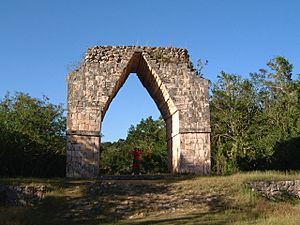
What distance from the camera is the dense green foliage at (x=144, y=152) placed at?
2530cm

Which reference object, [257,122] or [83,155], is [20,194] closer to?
[83,155]

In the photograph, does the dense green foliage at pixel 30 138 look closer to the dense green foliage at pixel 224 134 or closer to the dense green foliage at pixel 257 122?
the dense green foliage at pixel 224 134

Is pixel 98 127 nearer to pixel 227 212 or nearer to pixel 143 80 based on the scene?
pixel 143 80

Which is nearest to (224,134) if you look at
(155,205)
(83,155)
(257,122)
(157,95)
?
(257,122)

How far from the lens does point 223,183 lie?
12.2m

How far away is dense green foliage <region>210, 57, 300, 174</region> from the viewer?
21.6 m

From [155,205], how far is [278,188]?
386 centimetres

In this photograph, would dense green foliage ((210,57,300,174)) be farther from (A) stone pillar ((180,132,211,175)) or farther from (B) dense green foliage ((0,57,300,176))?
(A) stone pillar ((180,132,211,175))

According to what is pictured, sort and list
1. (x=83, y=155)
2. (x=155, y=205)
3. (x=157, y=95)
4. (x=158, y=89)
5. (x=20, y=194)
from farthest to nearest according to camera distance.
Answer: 1. (x=157, y=95)
2. (x=158, y=89)
3. (x=83, y=155)
4. (x=20, y=194)
5. (x=155, y=205)

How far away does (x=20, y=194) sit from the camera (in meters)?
11.5

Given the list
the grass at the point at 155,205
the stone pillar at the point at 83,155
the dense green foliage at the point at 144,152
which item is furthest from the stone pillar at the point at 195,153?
the dense green foliage at the point at 144,152

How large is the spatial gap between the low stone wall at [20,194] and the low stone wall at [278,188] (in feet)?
19.5

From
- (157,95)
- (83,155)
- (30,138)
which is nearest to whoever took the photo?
(83,155)

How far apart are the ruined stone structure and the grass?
2.71m
